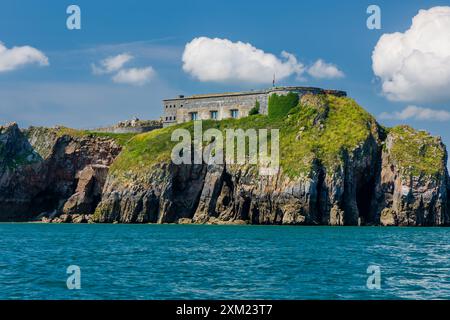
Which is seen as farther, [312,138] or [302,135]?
[302,135]

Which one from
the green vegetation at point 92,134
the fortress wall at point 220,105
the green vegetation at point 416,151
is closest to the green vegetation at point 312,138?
the green vegetation at point 416,151

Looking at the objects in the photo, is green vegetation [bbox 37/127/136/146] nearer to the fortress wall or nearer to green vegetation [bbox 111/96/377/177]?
green vegetation [bbox 111/96/377/177]

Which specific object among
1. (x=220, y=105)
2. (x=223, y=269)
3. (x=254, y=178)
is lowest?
(x=223, y=269)

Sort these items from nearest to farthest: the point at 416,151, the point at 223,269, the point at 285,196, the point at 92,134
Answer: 1. the point at 223,269
2. the point at 285,196
3. the point at 416,151
4. the point at 92,134

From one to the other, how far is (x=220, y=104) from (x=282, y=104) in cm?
1882

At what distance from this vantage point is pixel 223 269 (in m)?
49.8

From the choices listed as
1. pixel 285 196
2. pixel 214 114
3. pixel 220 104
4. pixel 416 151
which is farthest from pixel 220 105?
pixel 416 151

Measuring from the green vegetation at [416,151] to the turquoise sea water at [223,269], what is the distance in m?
56.0

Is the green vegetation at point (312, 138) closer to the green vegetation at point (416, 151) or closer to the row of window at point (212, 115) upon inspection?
the green vegetation at point (416, 151)

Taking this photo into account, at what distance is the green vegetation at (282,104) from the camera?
151738mm

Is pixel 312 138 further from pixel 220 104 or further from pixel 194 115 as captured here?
pixel 194 115

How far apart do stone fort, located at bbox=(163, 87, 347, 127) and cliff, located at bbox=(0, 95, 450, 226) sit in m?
4.72

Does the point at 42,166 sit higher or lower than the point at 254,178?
higher
